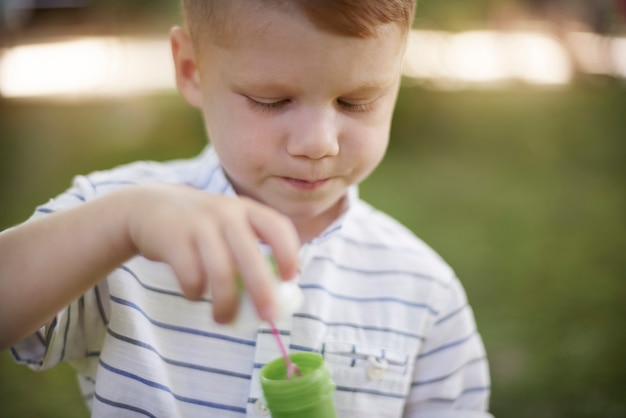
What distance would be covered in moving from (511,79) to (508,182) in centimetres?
152

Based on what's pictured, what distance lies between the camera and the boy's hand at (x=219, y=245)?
0.63 meters

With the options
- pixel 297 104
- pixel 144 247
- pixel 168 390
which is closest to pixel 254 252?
pixel 144 247

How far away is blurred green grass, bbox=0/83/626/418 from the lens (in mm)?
2113

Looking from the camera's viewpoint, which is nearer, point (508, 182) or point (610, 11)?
point (508, 182)

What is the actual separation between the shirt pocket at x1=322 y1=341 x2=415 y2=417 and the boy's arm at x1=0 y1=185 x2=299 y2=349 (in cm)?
44

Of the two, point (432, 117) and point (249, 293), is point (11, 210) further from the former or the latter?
point (249, 293)

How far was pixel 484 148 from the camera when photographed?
3840mm

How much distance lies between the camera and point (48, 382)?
2.06 metres

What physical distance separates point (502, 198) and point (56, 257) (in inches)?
107

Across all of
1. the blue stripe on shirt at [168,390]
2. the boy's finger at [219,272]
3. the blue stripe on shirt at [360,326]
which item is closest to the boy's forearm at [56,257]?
the boy's finger at [219,272]

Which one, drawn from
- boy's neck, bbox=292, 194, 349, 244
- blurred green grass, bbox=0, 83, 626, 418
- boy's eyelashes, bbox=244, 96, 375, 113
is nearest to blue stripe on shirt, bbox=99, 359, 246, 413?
boy's neck, bbox=292, 194, 349, 244

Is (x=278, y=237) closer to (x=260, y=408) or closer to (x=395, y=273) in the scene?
(x=260, y=408)

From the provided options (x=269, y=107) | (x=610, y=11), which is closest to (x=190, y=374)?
(x=269, y=107)

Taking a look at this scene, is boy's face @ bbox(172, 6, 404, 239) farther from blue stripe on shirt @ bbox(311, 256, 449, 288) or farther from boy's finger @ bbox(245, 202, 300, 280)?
boy's finger @ bbox(245, 202, 300, 280)
